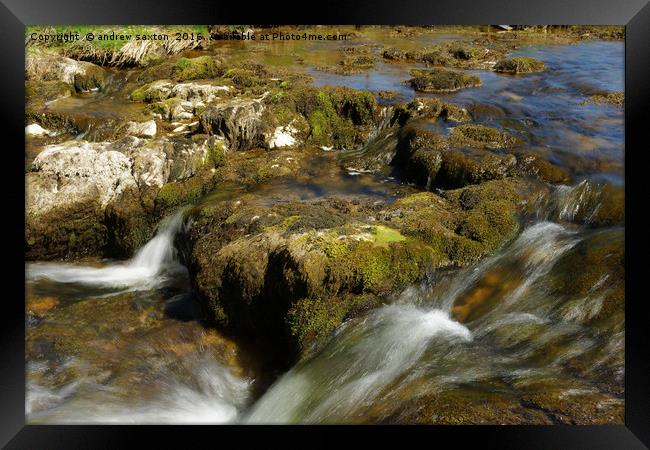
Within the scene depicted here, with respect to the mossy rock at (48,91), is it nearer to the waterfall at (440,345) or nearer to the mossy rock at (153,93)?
the mossy rock at (153,93)

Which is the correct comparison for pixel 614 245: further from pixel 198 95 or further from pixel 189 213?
pixel 198 95

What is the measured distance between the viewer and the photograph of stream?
5.16 meters

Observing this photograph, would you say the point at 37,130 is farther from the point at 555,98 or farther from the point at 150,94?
Answer: the point at 555,98

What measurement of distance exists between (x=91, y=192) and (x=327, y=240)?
471cm

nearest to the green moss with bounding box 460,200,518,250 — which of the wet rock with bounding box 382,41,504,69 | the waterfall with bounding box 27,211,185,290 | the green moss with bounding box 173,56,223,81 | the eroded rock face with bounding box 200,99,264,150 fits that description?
the waterfall with bounding box 27,211,185,290

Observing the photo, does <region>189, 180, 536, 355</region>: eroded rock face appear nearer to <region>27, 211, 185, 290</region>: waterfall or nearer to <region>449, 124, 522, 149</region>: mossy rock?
<region>27, 211, 185, 290</region>: waterfall

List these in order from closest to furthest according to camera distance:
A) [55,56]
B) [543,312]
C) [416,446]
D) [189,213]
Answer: [416,446]
[543,312]
[189,213]
[55,56]

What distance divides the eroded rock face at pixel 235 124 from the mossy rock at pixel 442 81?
4.22 meters

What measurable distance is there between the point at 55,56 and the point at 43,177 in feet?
14.3

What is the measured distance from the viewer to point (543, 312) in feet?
18.5

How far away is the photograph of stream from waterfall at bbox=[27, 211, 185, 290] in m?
0.04
